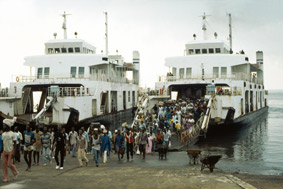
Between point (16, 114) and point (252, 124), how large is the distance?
26.2 meters

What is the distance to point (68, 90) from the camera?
108 ft

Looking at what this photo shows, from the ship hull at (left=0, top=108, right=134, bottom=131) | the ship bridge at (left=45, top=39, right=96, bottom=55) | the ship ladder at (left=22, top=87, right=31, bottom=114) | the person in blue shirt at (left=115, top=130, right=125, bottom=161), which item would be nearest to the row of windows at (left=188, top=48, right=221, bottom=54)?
the ship hull at (left=0, top=108, right=134, bottom=131)

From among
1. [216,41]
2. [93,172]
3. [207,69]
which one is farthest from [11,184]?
[216,41]

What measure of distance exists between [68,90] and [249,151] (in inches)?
725

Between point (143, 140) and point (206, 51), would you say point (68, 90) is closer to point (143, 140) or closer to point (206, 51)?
point (206, 51)

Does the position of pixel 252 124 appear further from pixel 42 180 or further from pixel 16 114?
pixel 42 180

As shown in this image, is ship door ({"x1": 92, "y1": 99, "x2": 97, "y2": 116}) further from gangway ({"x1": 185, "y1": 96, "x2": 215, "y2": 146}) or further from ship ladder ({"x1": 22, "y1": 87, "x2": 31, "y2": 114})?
gangway ({"x1": 185, "y1": 96, "x2": 215, "y2": 146})

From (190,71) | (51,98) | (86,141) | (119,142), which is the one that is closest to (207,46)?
(190,71)

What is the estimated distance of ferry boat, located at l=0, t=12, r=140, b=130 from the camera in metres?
24.7

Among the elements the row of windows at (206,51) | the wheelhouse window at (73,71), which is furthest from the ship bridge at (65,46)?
the row of windows at (206,51)

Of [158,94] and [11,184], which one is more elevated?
[158,94]

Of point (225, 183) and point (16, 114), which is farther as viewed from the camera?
point (16, 114)

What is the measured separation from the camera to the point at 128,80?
46.9 m

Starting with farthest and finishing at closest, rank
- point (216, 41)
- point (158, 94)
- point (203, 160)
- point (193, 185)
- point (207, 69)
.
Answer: point (216, 41)
point (207, 69)
point (158, 94)
point (203, 160)
point (193, 185)
